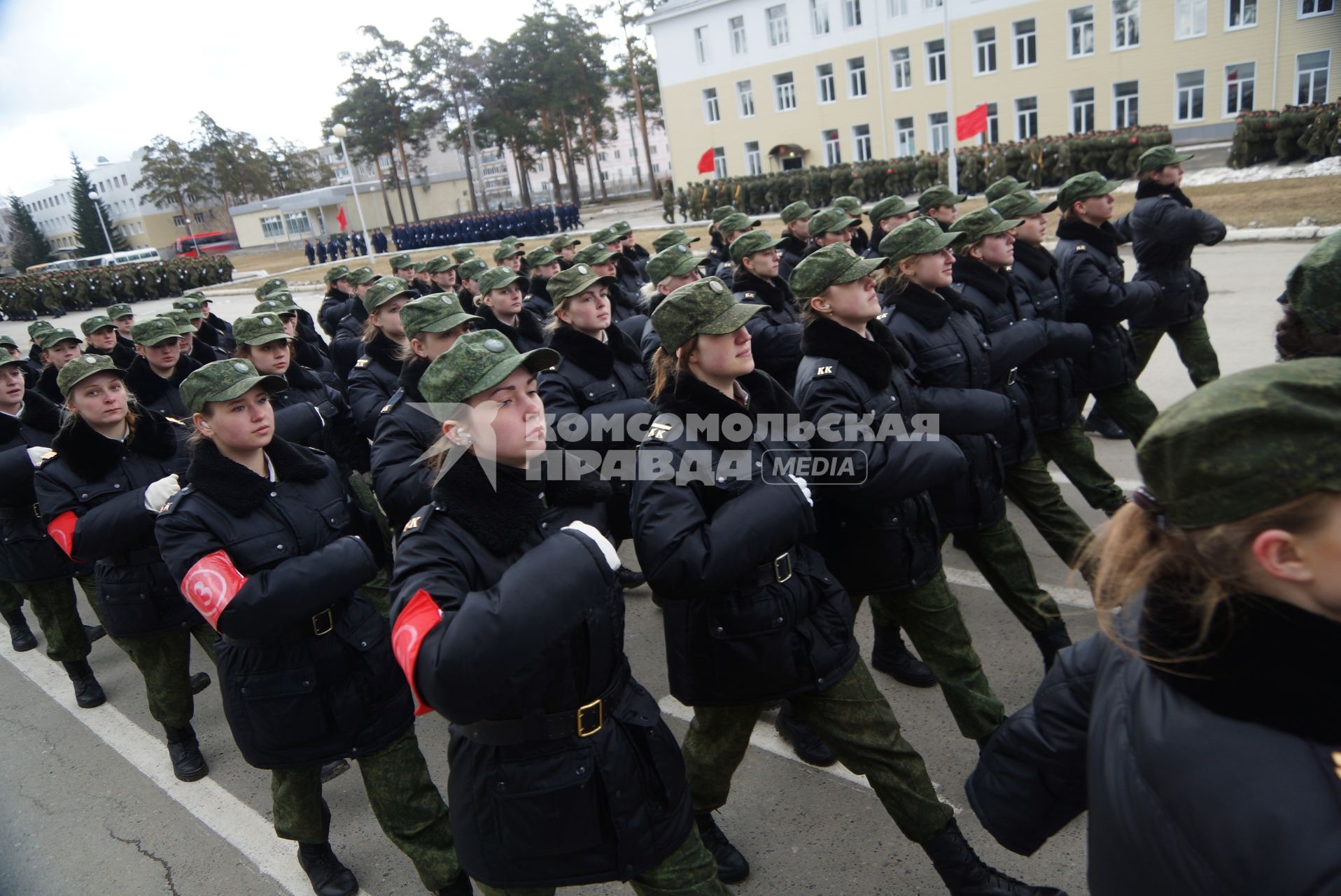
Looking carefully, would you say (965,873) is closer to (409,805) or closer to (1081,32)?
(409,805)

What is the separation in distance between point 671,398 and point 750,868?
6.08 feet

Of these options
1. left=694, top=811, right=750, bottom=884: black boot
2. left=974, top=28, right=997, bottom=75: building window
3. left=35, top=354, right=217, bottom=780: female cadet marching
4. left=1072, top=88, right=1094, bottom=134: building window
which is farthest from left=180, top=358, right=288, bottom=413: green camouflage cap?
left=974, top=28, right=997, bottom=75: building window

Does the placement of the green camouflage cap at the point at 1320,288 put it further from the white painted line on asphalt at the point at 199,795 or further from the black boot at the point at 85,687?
the black boot at the point at 85,687

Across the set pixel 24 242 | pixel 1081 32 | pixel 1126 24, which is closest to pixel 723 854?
pixel 1126 24

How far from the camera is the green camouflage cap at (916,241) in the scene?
3.96 meters

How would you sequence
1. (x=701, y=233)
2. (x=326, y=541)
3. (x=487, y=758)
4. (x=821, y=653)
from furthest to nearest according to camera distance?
(x=701, y=233) → (x=326, y=541) → (x=821, y=653) → (x=487, y=758)

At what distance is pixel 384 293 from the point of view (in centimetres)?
579

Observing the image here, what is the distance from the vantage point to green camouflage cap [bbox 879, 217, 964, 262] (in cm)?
396

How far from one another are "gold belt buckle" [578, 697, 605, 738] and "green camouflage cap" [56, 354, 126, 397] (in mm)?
3115

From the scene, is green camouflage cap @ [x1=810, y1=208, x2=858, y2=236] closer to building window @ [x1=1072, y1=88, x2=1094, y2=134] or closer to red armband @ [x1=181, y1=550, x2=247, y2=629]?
red armband @ [x1=181, y1=550, x2=247, y2=629]

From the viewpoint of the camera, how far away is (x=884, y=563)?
3.38 metres

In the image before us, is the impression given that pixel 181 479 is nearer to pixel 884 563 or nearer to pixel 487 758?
pixel 487 758

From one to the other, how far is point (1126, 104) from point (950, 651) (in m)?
36.8

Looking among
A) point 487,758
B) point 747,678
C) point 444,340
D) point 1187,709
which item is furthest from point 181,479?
point 1187,709
